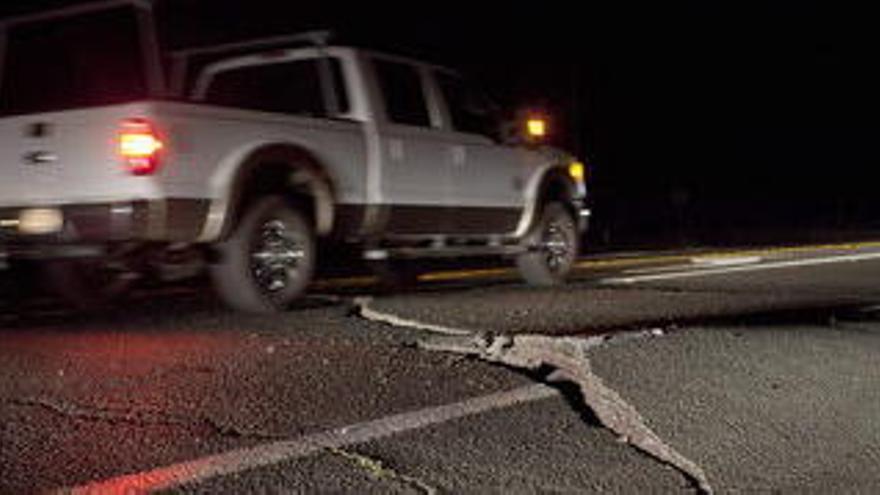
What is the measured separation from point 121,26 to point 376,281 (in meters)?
4.07

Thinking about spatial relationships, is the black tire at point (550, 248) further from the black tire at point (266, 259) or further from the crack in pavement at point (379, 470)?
the crack in pavement at point (379, 470)

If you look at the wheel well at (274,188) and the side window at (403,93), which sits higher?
the side window at (403,93)

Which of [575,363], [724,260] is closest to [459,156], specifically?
[575,363]

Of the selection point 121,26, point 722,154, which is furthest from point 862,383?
point 722,154

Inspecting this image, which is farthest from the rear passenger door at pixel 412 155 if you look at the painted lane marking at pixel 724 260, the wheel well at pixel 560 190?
the painted lane marking at pixel 724 260

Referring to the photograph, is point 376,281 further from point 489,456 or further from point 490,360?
point 489,456

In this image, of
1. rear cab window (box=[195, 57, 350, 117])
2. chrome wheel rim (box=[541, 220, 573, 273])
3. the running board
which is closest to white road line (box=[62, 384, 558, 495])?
the running board

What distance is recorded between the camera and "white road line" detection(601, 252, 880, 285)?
1142cm

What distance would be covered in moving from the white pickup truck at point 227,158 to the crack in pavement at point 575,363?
1261 mm

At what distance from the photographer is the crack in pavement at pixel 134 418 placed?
473 centimetres

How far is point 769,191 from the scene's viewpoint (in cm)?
4697

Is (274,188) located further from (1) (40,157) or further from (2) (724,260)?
(2) (724,260)

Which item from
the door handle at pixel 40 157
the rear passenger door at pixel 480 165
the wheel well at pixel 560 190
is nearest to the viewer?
the door handle at pixel 40 157

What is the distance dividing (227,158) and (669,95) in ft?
151
